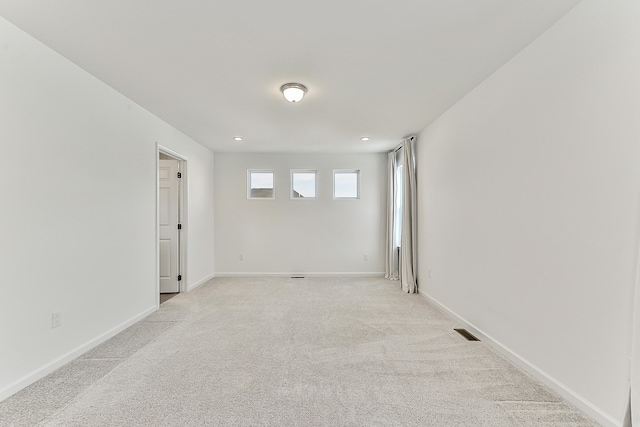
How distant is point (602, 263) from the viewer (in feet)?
5.18

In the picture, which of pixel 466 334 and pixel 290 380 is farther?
pixel 466 334

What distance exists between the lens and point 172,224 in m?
4.56

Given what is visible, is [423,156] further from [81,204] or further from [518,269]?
[81,204]

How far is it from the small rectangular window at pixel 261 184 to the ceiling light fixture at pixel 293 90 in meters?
3.20

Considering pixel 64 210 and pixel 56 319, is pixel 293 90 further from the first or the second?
pixel 56 319

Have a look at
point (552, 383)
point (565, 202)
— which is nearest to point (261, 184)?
point (565, 202)

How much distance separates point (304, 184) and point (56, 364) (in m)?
4.47

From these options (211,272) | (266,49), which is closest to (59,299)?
(266,49)

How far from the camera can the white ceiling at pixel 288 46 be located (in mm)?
1757

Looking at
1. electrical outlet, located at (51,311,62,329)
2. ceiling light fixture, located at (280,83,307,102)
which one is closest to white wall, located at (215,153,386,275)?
ceiling light fixture, located at (280,83,307,102)

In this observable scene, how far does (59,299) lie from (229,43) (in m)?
2.39

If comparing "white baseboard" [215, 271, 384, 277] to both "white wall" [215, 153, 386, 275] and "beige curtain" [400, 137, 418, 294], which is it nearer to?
"white wall" [215, 153, 386, 275]

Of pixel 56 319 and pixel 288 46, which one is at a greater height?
pixel 288 46

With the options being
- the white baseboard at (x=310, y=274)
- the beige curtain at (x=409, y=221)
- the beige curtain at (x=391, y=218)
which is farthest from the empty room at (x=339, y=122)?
the white baseboard at (x=310, y=274)
